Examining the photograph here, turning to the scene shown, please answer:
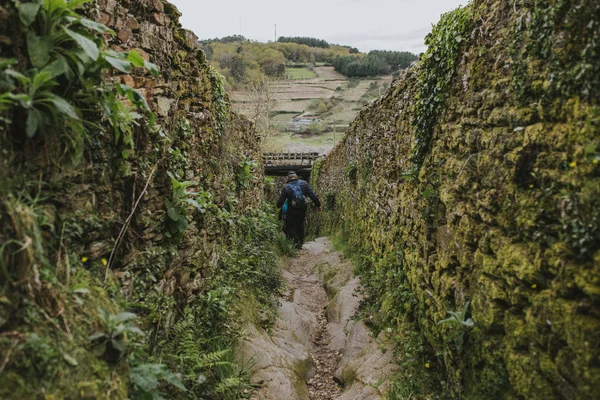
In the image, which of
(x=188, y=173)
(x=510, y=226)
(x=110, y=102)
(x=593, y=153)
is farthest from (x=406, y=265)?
(x=110, y=102)

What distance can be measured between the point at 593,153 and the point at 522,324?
3.59ft

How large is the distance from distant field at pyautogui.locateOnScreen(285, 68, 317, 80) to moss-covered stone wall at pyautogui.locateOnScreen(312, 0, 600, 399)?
66.8 metres

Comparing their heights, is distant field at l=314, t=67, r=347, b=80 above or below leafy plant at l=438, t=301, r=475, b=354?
above

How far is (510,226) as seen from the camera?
2.56 meters

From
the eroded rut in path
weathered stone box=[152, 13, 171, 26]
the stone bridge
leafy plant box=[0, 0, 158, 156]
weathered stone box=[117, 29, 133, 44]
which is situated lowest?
the stone bridge

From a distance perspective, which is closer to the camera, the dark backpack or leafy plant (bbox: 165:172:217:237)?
leafy plant (bbox: 165:172:217:237)

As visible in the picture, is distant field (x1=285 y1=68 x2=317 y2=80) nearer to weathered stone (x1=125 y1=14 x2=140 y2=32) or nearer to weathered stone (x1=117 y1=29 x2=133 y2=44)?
weathered stone (x1=125 y1=14 x2=140 y2=32)

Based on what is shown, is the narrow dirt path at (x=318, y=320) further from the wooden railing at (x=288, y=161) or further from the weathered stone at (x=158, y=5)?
the wooden railing at (x=288, y=161)

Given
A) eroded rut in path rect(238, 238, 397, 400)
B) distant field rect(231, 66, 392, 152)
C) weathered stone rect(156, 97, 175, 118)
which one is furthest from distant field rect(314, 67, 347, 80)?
weathered stone rect(156, 97, 175, 118)

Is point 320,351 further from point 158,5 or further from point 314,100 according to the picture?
point 314,100

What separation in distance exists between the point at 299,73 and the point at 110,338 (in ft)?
240

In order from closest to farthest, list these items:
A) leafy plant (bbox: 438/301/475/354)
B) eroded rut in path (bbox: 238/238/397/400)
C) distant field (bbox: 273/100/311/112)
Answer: leafy plant (bbox: 438/301/475/354)
eroded rut in path (bbox: 238/238/397/400)
distant field (bbox: 273/100/311/112)

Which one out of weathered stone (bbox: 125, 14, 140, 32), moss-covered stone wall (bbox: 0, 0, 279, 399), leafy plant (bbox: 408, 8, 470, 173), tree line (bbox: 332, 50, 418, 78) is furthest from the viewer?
tree line (bbox: 332, 50, 418, 78)

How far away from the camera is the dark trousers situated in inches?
422
